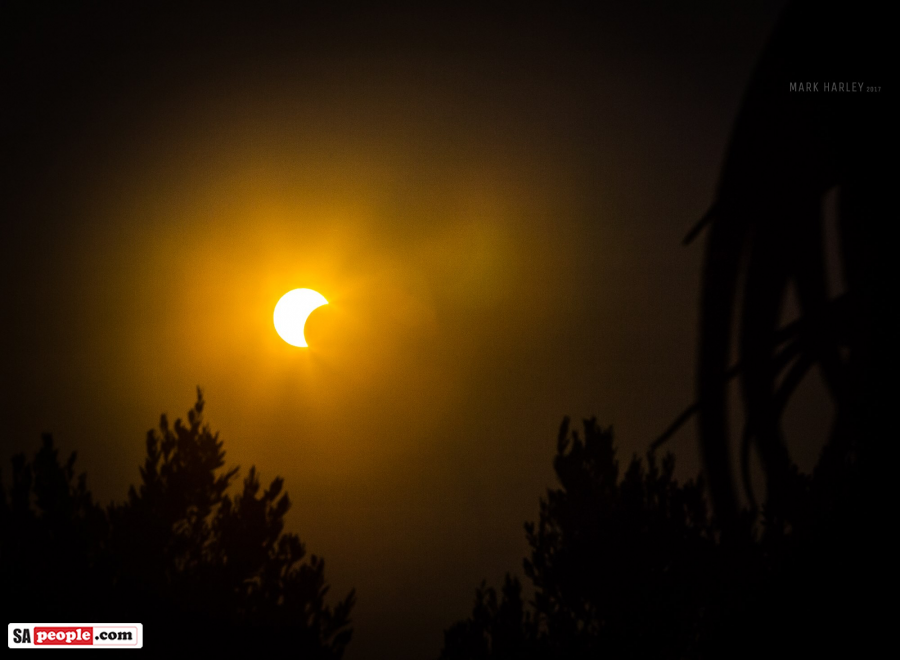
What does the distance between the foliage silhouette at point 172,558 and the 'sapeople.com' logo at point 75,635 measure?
10.0 inches

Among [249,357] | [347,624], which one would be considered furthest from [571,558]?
[249,357]

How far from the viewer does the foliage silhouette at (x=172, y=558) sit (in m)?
9.55

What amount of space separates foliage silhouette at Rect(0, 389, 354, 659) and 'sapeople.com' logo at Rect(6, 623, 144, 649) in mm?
255

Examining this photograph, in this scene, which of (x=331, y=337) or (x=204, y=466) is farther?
(x=331, y=337)

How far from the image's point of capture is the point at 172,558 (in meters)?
11.2

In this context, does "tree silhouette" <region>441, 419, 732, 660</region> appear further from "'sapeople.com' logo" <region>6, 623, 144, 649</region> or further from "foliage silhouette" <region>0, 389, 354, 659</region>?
"'sapeople.com' logo" <region>6, 623, 144, 649</region>

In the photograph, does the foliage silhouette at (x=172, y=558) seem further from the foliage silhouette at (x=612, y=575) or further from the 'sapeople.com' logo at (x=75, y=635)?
the foliage silhouette at (x=612, y=575)

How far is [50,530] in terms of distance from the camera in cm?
997

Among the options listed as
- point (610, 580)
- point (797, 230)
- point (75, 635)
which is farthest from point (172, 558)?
point (797, 230)

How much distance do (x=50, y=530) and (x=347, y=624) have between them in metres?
4.27

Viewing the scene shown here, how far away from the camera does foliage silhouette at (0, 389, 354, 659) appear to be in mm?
9547

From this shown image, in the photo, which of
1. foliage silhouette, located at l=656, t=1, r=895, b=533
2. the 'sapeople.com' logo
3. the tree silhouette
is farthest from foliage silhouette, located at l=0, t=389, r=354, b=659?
foliage silhouette, located at l=656, t=1, r=895, b=533

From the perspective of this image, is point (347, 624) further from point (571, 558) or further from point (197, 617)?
point (571, 558)

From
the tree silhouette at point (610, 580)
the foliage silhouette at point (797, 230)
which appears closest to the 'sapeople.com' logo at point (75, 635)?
the tree silhouette at point (610, 580)
